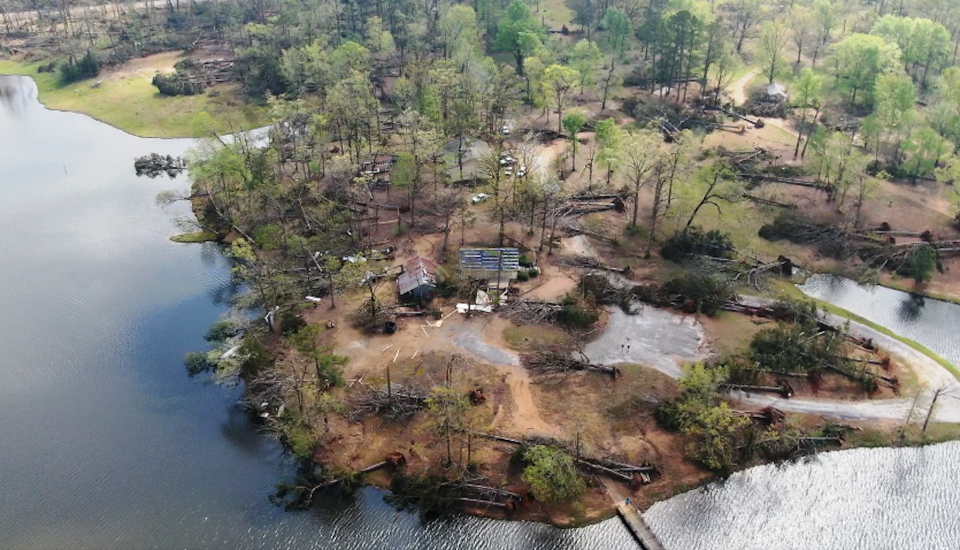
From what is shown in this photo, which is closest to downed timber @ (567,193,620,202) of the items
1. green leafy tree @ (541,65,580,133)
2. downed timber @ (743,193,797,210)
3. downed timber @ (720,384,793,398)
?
downed timber @ (743,193,797,210)

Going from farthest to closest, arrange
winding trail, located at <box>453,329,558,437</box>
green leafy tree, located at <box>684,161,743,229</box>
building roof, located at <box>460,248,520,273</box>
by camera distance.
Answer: green leafy tree, located at <box>684,161,743,229</box> → building roof, located at <box>460,248,520,273</box> → winding trail, located at <box>453,329,558,437</box>

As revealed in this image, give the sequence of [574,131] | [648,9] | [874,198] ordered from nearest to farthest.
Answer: [874,198], [574,131], [648,9]

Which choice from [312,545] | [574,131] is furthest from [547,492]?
[574,131]

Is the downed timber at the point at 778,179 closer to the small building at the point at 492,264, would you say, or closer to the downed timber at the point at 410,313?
the small building at the point at 492,264

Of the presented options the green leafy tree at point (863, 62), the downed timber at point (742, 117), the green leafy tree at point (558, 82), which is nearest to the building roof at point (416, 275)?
the green leafy tree at point (558, 82)

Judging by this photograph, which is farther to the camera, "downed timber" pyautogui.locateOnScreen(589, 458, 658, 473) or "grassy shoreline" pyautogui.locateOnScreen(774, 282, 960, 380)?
"grassy shoreline" pyautogui.locateOnScreen(774, 282, 960, 380)

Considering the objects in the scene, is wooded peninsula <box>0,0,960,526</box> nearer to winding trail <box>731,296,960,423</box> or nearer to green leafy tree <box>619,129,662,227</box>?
winding trail <box>731,296,960,423</box>

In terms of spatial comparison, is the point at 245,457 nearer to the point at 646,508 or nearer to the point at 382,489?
the point at 382,489
